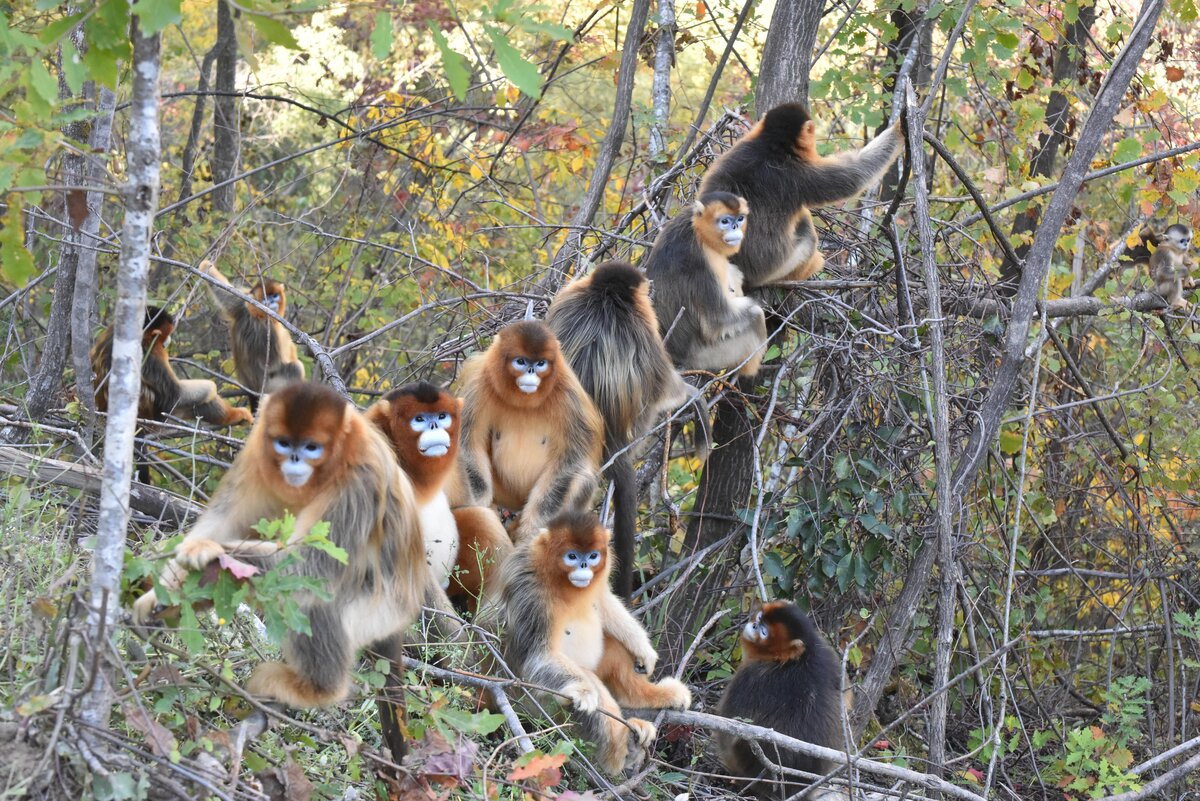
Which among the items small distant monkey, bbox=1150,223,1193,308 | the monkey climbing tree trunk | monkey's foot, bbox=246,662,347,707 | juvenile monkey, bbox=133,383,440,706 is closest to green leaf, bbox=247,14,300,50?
juvenile monkey, bbox=133,383,440,706

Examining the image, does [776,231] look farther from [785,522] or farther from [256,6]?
[256,6]

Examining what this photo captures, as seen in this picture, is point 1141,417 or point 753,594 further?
point 1141,417

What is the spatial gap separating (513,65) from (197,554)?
44.5 inches

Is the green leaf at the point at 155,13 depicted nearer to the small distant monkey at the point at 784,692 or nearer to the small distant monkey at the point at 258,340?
the small distant monkey at the point at 784,692

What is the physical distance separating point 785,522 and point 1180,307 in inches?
83.8

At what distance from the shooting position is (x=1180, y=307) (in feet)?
18.2

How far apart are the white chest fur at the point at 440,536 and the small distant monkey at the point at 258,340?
8.15 feet

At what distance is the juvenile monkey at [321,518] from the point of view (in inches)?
105

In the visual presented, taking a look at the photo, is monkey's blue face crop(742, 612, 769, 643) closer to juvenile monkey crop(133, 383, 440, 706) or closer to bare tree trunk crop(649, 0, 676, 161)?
juvenile monkey crop(133, 383, 440, 706)

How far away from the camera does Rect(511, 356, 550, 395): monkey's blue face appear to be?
3.98m

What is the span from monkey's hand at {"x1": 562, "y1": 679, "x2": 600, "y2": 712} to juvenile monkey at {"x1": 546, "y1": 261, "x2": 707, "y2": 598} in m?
0.98

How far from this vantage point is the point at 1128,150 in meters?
5.09

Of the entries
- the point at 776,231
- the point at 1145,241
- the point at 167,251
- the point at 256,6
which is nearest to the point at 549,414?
the point at 776,231

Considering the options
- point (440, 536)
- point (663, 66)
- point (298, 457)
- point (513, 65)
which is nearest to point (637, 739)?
point (440, 536)
